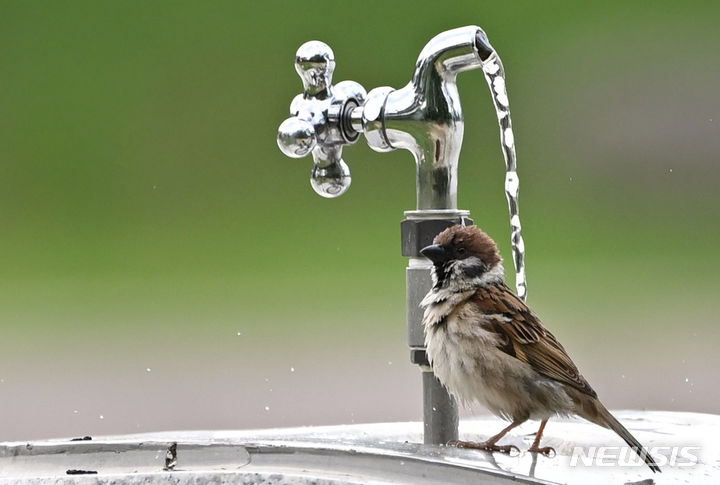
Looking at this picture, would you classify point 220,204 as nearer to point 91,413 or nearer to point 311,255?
point 311,255

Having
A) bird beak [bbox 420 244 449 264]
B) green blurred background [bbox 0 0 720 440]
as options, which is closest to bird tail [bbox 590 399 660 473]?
bird beak [bbox 420 244 449 264]

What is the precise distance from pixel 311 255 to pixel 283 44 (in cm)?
137

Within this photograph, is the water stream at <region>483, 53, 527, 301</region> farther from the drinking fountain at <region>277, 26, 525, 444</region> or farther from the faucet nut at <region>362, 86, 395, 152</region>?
the faucet nut at <region>362, 86, 395, 152</region>

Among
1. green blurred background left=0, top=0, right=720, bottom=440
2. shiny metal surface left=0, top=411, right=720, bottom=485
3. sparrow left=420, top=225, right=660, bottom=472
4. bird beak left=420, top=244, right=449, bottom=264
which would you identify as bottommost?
shiny metal surface left=0, top=411, right=720, bottom=485

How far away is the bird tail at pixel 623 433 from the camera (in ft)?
5.35

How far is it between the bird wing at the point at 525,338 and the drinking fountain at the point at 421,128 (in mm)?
57

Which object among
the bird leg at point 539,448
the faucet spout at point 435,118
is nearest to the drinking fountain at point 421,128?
the faucet spout at point 435,118

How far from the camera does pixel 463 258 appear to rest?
1.95 metres

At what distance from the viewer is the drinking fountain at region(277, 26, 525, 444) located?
6.15 feet

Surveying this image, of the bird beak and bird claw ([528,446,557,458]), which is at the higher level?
the bird beak

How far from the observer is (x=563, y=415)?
1926mm

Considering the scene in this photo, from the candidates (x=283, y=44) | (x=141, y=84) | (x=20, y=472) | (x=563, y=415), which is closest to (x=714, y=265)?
(x=283, y=44)

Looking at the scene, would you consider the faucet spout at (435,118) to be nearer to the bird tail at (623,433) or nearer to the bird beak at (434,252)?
the bird beak at (434,252)

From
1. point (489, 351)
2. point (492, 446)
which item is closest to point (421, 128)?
point (489, 351)
